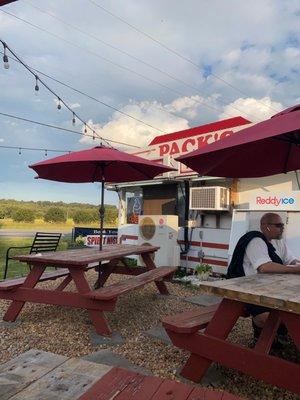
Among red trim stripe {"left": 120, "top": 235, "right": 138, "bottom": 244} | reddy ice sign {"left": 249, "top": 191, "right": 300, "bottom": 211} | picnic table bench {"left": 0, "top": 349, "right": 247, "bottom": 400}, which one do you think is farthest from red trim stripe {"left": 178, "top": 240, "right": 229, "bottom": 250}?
picnic table bench {"left": 0, "top": 349, "right": 247, "bottom": 400}

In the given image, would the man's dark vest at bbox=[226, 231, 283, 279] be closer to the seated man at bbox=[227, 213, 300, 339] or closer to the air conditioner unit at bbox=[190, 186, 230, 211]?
the seated man at bbox=[227, 213, 300, 339]

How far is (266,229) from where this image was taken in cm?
381

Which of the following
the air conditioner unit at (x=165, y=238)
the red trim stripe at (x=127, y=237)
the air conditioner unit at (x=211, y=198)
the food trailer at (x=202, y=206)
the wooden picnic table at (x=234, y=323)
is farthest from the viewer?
the red trim stripe at (x=127, y=237)

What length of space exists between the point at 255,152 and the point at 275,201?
3.73m

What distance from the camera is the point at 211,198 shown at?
8477mm

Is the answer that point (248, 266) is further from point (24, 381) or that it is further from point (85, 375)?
point (24, 381)

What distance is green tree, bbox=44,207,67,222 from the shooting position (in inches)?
1864

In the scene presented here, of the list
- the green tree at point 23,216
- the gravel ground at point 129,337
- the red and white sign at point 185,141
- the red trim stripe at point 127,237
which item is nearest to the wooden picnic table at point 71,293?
the gravel ground at point 129,337

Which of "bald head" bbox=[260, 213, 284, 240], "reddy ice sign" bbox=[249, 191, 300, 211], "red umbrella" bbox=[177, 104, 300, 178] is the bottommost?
"bald head" bbox=[260, 213, 284, 240]

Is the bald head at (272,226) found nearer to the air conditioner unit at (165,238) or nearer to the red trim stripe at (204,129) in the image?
the red trim stripe at (204,129)

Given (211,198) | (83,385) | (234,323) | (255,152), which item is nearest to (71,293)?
(234,323)

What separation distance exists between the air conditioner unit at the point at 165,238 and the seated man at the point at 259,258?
5.15 m

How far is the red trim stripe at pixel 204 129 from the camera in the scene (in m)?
8.51

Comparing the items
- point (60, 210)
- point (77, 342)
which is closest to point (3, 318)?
point (77, 342)
